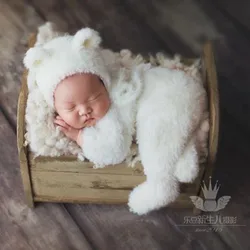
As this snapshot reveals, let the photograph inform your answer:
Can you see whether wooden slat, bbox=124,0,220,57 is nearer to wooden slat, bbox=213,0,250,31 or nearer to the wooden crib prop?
wooden slat, bbox=213,0,250,31

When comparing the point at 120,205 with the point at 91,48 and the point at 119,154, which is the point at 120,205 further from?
the point at 91,48

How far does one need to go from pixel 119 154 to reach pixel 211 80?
25 centimetres

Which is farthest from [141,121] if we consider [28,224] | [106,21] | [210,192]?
[106,21]

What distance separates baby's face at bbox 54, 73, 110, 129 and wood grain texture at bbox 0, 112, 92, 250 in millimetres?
295

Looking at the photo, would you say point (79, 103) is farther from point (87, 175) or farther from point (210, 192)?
point (210, 192)

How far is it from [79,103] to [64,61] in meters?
0.09

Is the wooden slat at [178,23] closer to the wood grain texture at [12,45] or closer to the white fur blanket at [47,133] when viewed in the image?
the wood grain texture at [12,45]

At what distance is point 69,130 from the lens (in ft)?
3.40

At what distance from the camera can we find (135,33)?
1.54 metres

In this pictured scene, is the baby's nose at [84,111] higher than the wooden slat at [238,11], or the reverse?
the wooden slat at [238,11]

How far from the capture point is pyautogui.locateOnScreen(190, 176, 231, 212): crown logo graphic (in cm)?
115

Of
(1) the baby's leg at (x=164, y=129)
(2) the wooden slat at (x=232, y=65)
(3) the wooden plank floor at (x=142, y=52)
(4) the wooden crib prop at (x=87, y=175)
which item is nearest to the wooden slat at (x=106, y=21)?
(3) the wooden plank floor at (x=142, y=52)

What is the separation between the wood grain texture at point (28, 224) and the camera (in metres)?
1.17

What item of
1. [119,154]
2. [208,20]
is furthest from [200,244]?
[208,20]
